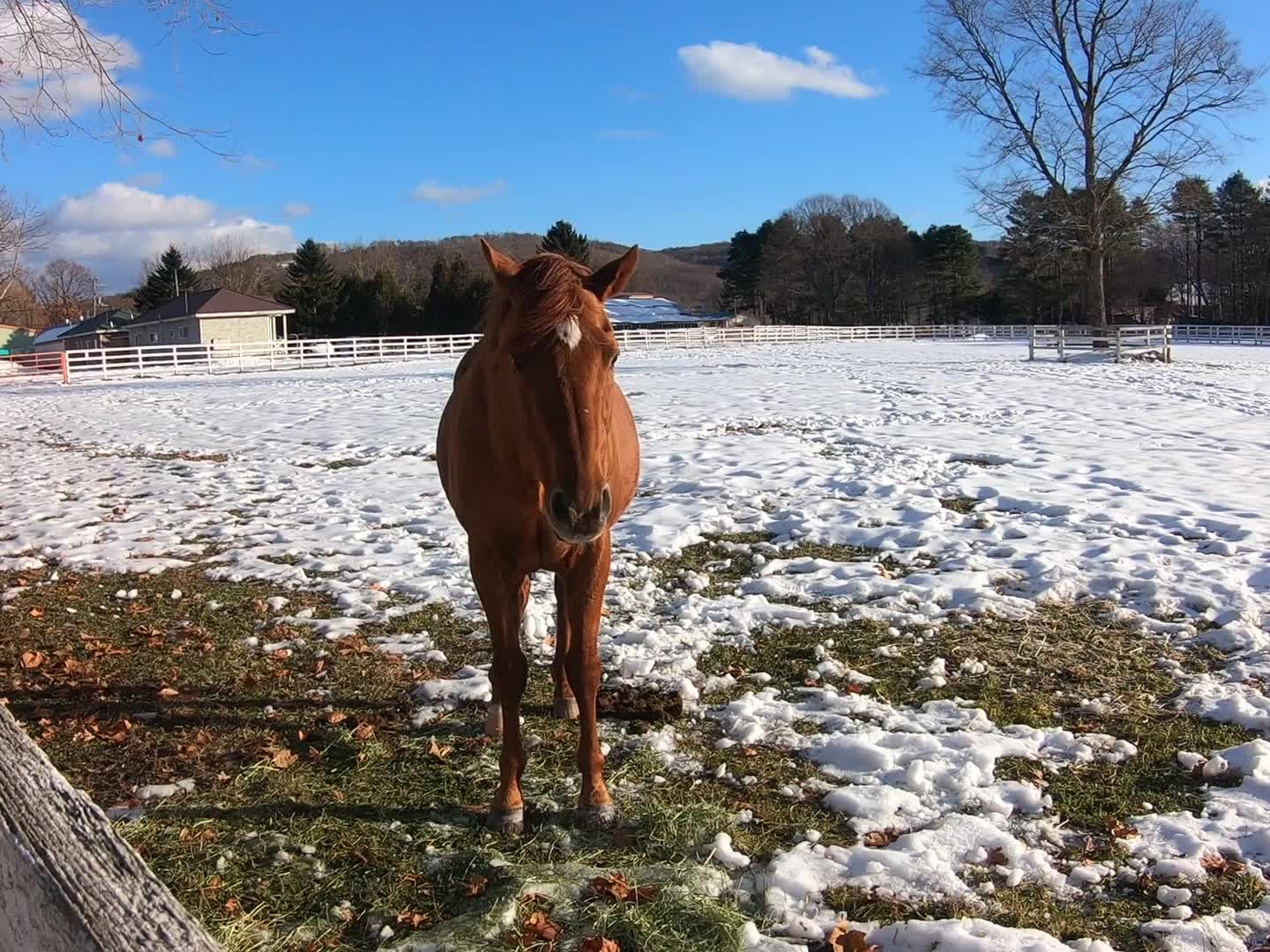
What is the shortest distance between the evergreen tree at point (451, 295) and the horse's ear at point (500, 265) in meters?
57.9

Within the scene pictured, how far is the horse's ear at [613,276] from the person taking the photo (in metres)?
3.02

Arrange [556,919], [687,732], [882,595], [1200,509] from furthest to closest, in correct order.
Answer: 1. [1200,509]
2. [882,595]
3. [687,732]
4. [556,919]

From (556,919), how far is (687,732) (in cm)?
139

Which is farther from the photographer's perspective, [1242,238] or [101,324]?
[101,324]

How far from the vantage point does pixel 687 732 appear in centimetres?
387

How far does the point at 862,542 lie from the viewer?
6.82m

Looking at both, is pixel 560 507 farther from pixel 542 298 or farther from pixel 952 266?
pixel 952 266

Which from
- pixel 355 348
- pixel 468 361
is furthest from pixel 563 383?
pixel 355 348

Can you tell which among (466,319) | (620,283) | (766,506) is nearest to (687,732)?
(620,283)

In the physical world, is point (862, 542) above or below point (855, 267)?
below

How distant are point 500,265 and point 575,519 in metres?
1.02

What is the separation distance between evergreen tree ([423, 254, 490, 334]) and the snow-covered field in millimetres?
44341

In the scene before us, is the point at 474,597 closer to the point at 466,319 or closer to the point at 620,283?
the point at 620,283

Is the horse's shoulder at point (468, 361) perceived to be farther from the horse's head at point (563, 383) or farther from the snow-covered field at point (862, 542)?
the snow-covered field at point (862, 542)
